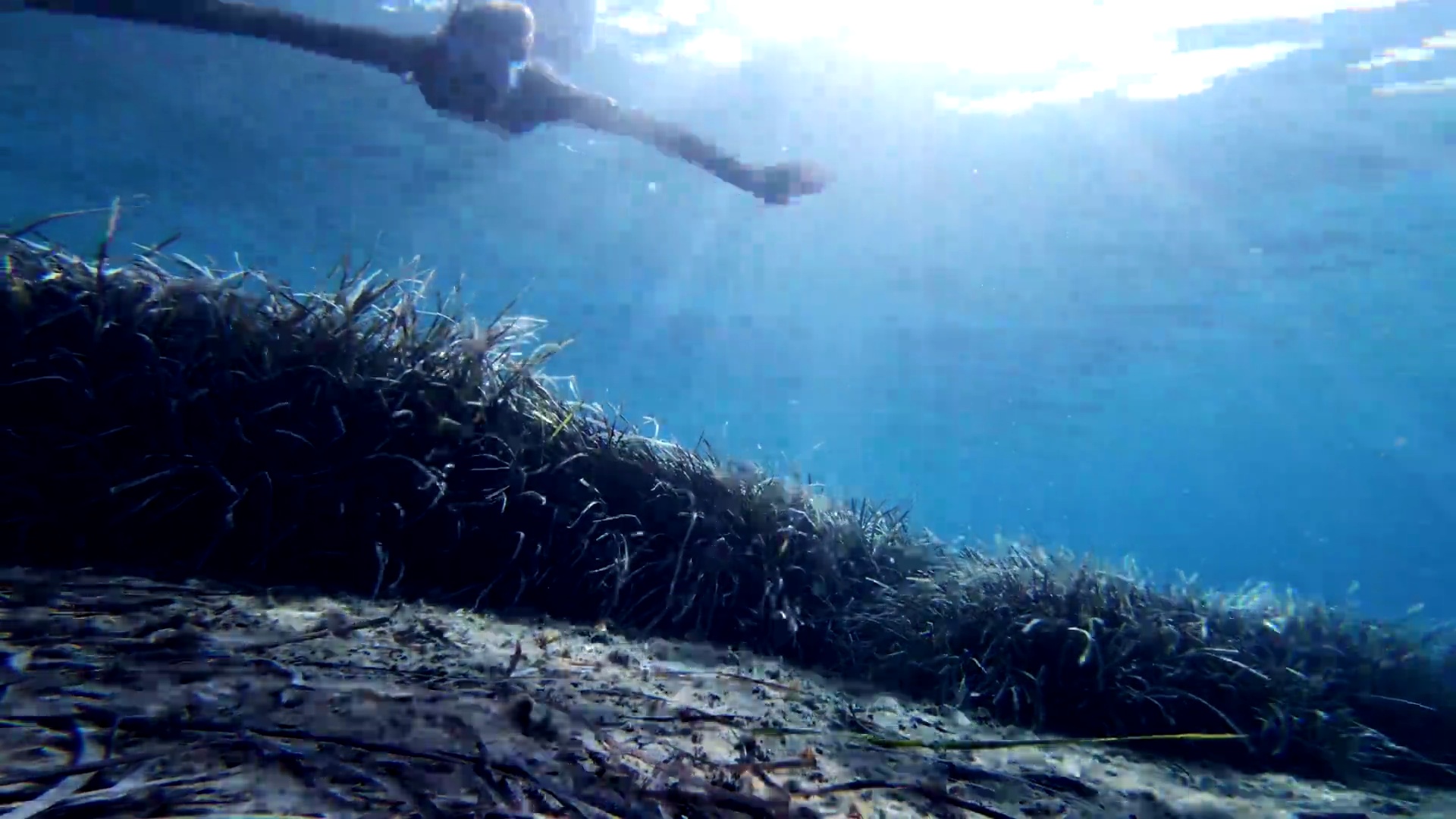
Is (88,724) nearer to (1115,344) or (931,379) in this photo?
(1115,344)

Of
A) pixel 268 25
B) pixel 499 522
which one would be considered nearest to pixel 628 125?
pixel 268 25

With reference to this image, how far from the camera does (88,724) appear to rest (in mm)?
1437

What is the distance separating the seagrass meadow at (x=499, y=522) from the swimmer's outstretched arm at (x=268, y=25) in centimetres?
197

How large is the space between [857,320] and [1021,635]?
28725 mm

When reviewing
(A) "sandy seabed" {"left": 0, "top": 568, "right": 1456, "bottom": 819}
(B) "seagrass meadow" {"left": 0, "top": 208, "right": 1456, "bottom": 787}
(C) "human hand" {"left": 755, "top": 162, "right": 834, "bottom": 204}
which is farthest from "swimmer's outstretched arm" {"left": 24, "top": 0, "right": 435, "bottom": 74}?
(A) "sandy seabed" {"left": 0, "top": 568, "right": 1456, "bottom": 819}

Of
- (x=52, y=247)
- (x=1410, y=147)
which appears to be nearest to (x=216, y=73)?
(x=52, y=247)

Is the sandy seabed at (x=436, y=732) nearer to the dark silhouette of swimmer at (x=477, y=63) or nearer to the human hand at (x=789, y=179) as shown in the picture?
the human hand at (x=789, y=179)

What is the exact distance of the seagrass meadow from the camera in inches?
115

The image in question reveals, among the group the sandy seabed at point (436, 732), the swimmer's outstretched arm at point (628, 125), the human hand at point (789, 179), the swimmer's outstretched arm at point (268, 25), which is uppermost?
the swimmer's outstretched arm at point (268, 25)

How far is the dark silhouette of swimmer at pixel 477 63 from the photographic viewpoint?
482 centimetres

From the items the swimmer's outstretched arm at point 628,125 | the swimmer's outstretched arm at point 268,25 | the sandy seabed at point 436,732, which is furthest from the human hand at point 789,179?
the sandy seabed at point 436,732

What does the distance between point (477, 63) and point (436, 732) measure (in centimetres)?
492

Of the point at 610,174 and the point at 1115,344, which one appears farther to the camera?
the point at 1115,344

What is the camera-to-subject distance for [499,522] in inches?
139
